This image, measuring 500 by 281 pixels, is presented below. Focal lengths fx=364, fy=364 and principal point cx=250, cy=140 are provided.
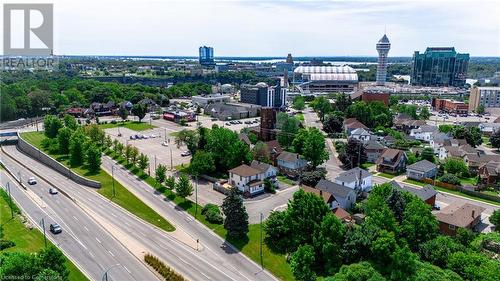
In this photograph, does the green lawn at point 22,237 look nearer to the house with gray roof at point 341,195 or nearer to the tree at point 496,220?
the house with gray roof at point 341,195

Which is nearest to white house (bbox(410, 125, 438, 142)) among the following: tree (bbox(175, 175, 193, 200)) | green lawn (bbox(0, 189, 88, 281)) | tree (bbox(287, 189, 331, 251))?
tree (bbox(287, 189, 331, 251))

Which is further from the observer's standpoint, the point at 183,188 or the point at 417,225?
the point at 183,188

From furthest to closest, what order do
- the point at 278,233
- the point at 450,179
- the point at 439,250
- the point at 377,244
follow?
the point at 450,179 → the point at 278,233 → the point at 439,250 → the point at 377,244

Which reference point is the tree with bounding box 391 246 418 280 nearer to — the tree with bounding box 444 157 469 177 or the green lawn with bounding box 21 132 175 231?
the green lawn with bounding box 21 132 175 231

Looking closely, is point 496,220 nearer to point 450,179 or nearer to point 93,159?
point 450,179

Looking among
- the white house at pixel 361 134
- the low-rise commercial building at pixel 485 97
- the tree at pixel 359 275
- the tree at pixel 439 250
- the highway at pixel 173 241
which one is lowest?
the highway at pixel 173 241

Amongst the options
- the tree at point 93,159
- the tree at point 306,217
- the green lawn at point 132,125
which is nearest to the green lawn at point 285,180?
the tree at point 306,217

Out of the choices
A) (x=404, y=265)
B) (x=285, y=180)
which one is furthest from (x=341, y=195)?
(x=404, y=265)

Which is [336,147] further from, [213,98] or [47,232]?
[213,98]
